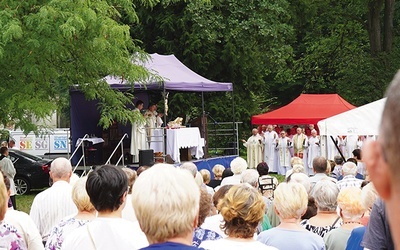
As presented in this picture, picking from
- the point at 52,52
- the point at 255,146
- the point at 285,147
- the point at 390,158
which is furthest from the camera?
the point at 255,146

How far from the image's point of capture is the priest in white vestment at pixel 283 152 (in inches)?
1192

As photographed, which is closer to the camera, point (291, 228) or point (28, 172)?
point (291, 228)

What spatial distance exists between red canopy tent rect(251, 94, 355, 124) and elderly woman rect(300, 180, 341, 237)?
22.6 metres

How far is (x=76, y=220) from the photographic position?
484cm

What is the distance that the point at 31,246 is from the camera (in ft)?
15.9

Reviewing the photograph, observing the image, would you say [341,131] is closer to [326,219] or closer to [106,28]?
[106,28]

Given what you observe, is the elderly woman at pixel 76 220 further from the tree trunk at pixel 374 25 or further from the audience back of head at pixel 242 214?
the tree trunk at pixel 374 25

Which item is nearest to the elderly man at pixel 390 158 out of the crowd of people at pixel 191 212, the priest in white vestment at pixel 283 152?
the crowd of people at pixel 191 212

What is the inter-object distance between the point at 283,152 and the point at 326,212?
2447 cm

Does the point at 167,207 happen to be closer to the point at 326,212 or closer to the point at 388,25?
the point at 326,212

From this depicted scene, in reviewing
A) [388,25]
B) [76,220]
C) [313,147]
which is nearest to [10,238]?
[76,220]

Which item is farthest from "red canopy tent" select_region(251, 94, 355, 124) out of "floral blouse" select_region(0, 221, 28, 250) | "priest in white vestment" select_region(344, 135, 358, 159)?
"floral blouse" select_region(0, 221, 28, 250)

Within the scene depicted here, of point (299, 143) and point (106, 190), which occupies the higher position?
point (106, 190)

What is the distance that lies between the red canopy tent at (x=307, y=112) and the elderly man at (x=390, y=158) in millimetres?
27788
